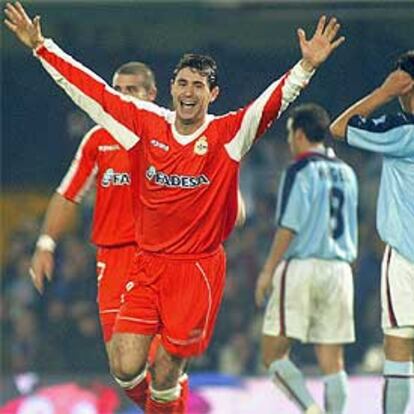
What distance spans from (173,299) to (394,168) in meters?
1.29

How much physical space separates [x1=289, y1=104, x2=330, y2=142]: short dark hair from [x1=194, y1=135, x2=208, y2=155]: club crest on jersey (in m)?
2.55

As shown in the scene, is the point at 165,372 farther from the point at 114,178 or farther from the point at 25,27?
the point at 25,27

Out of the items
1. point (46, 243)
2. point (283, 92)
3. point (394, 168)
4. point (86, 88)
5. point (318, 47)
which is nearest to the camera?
point (318, 47)

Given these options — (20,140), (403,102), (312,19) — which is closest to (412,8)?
(312,19)

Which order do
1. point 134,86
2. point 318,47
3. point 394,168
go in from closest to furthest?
1. point 318,47
2. point 394,168
3. point 134,86

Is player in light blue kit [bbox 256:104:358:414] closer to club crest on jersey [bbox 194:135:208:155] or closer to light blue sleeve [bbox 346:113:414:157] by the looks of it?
light blue sleeve [bbox 346:113:414:157]

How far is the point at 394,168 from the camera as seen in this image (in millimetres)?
10664

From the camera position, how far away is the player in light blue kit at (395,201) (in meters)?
10.5

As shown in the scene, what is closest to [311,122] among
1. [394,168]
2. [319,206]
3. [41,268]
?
[319,206]

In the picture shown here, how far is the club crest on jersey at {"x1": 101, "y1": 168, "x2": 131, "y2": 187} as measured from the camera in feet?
37.3

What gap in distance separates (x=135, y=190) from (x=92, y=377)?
18.2 ft

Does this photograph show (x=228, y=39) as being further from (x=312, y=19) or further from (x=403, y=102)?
(x=403, y=102)

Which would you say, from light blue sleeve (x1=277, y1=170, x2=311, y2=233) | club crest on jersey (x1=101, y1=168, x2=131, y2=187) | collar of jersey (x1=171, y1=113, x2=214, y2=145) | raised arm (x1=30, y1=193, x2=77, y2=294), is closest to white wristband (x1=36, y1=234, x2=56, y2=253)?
raised arm (x1=30, y1=193, x2=77, y2=294)

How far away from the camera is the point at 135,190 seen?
419 inches
